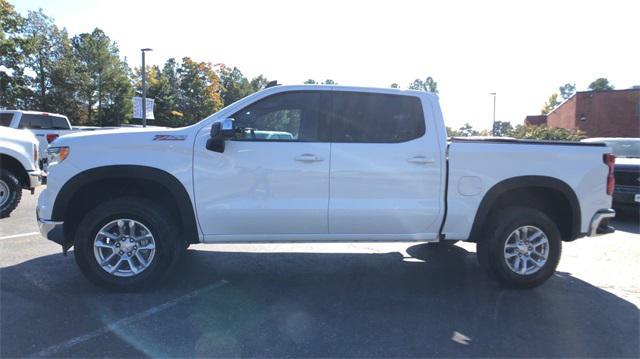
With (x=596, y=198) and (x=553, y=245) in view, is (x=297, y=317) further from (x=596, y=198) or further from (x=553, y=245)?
(x=596, y=198)

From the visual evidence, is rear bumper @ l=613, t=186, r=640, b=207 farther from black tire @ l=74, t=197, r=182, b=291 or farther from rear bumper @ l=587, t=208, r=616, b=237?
black tire @ l=74, t=197, r=182, b=291

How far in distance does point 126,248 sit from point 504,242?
3762 mm

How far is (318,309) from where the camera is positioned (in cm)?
438

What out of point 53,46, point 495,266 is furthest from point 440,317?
point 53,46

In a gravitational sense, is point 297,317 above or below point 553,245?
below

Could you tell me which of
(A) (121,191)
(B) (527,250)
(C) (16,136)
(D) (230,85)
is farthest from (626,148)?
(D) (230,85)

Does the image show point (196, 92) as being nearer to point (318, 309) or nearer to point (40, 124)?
point (40, 124)

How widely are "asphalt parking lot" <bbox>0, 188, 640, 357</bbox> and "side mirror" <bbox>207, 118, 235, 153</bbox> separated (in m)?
1.43

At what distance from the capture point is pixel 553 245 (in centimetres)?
502

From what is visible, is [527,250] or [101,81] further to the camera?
[101,81]

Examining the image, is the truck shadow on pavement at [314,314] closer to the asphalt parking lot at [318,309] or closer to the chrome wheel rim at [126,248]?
the asphalt parking lot at [318,309]

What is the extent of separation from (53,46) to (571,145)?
45884 mm

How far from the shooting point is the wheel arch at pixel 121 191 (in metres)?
4.57

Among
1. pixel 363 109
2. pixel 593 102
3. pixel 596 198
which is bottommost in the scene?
pixel 596 198
